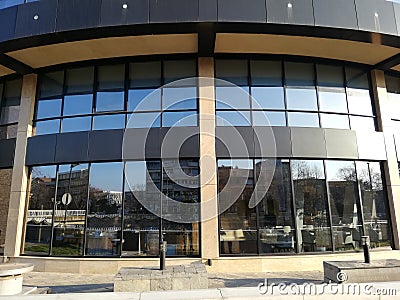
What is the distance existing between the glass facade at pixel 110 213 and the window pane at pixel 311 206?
11.3ft

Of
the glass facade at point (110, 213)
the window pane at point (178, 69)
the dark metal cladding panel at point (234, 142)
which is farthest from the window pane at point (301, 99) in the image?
the glass facade at point (110, 213)

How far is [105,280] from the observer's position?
27.5ft

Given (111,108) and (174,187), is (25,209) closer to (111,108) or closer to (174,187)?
(111,108)

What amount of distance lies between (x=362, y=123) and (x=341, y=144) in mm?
1633

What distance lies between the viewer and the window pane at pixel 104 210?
9.66 m

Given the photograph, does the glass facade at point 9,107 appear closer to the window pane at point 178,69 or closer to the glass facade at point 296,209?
the window pane at point 178,69

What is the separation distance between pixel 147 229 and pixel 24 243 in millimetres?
4684

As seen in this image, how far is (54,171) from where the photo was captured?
→ 10516 mm

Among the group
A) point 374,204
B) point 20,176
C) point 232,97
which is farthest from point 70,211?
point 374,204

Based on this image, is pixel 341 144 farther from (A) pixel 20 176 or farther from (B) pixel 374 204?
(A) pixel 20 176

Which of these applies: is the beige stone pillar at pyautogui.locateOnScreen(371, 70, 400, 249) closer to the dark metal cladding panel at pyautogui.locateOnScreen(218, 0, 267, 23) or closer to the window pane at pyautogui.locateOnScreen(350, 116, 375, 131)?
the window pane at pyautogui.locateOnScreen(350, 116, 375, 131)

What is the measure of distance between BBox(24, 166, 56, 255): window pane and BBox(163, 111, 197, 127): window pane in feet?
14.6

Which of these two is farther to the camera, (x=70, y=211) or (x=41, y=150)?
(x=41, y=150)

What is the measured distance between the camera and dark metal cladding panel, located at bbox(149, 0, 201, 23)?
8977 mm
